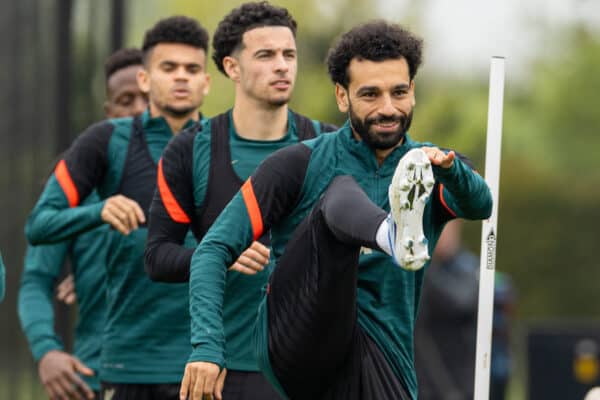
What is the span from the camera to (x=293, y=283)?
5.59 m

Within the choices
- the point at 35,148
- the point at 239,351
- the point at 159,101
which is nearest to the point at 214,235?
the point at 239,351

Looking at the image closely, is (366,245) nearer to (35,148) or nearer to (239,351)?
(239,351)

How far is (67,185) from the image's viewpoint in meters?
7.23

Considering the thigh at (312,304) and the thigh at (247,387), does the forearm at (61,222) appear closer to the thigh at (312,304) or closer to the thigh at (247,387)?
the thigh at (247,387)

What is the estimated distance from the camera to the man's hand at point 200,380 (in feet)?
17.2

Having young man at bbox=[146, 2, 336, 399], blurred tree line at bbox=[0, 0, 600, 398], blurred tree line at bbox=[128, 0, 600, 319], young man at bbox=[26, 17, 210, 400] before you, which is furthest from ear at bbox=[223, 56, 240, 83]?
blurred tree line at bbox=[128, 0, 600, 319]

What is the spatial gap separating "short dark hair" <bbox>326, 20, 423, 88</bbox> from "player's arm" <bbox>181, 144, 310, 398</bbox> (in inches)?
15.2

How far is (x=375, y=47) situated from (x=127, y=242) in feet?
7.27

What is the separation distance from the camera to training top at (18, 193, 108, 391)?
27.0 feet

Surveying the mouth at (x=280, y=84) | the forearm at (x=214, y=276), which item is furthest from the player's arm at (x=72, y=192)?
the forearm at (x=214, y=276)

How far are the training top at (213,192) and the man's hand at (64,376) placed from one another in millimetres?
1594

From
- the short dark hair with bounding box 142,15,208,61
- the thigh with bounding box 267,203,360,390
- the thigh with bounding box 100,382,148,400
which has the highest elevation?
the short dark hair with bounding box 142,15,208,61

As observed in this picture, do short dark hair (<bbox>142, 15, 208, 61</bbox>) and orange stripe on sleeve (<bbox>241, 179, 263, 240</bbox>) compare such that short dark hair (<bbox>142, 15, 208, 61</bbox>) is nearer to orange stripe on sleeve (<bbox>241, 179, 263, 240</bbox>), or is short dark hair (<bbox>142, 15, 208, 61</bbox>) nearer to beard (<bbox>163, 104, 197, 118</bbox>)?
beard (<bbox>163, 104, 197, 118</bbox>)

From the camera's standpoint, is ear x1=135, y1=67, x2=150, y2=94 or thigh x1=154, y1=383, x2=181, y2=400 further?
ear x1=135, y1=67, x2=150, y2=94
